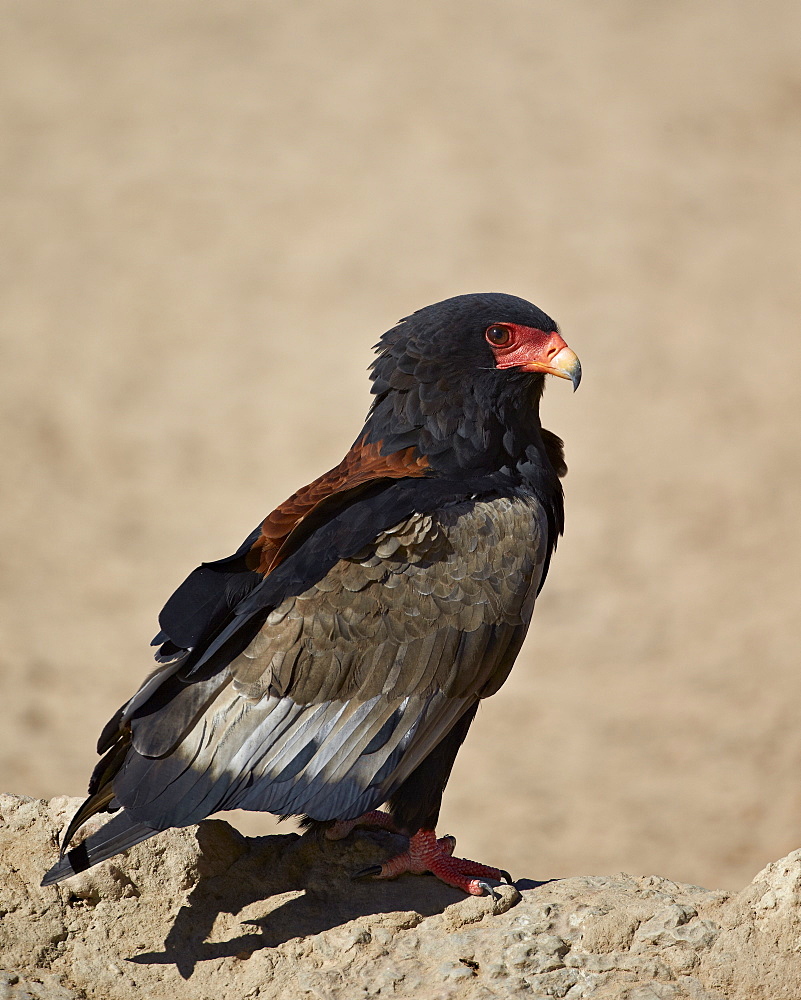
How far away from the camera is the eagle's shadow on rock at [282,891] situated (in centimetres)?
420

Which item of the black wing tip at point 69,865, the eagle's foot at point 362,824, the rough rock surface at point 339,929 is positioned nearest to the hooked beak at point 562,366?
the eagle's foot at point 362,824

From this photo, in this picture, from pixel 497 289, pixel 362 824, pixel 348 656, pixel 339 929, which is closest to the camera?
pixel 339 929

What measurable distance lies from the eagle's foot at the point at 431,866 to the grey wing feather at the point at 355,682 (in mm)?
299

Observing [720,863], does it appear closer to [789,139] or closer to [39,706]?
[39,706]

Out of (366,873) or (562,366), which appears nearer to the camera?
(366,873)

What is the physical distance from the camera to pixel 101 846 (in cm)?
402

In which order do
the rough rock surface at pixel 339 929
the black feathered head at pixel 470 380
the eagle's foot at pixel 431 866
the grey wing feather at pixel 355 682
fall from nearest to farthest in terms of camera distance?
the rough rock surface at pixel 339 929 → the grey wing feather at pixel 355 682 → the eagle's foot at pixel 431 866 → the black feathered head at pixel 470 380

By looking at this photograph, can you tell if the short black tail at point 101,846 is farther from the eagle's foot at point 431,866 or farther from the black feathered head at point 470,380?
the black feathered head at point 470,380

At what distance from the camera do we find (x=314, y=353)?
50.1ft

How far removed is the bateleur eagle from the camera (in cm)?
418

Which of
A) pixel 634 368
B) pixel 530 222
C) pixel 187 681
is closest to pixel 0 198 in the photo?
pixel 530 222

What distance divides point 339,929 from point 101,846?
831 millimetres

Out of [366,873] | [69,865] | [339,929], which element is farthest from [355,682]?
[69,865]

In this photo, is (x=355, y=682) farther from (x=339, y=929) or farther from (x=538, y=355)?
(x=538, y=355)
